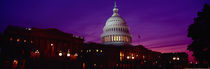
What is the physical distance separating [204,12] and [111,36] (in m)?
90.8

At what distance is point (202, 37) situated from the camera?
20922 mm

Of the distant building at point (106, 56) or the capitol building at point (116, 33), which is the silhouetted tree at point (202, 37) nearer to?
the distant building at point (106, 56)

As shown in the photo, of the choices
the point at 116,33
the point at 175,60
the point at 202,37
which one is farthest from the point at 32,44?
the point at 175,60

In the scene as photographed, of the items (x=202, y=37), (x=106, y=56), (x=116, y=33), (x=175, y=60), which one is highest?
(x=116, y=33)

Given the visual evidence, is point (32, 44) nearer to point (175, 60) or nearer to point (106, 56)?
point (106, 56)

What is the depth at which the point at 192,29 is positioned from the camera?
22375mm

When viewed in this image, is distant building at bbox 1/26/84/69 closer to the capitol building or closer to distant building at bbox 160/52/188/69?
the capitol building

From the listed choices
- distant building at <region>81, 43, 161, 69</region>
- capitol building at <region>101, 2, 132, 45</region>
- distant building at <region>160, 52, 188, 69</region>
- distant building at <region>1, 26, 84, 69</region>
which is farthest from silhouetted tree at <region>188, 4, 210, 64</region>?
capitol building at <region>101, 2, 132, 45</region>

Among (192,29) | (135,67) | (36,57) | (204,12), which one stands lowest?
(135,67)

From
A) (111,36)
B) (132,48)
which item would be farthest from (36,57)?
(111,36)

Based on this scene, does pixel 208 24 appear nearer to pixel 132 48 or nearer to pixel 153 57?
pixel 132 48

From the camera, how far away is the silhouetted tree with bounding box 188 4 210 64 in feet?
67.7

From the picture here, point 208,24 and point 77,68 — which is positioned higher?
A: point 208,24

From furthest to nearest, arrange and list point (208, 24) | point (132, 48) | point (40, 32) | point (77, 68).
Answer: point (132, 48) → point (77, 68) → point (40, 32) → point (208, 24)
